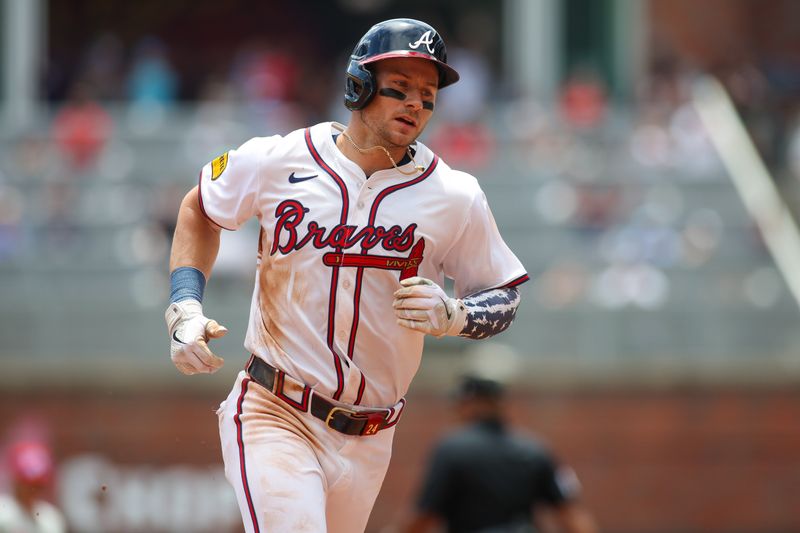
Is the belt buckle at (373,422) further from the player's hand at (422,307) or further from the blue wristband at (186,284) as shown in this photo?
the blue wristband at (186,284)

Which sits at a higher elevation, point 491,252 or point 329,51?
point 329,51

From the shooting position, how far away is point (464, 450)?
7930mm

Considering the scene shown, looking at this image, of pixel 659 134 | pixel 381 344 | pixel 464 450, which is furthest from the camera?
pixel 659 134

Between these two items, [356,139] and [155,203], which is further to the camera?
[155,203]

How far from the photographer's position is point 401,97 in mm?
4531

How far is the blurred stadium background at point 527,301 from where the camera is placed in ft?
43.7

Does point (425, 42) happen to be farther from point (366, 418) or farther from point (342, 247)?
point (366, 418)

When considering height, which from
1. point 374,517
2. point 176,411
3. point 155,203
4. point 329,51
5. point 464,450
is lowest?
point 374,517

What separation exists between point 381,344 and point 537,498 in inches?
148

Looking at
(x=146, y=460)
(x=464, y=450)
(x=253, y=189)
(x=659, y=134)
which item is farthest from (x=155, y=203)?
(x=253, y=189)

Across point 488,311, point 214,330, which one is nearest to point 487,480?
point 488,311

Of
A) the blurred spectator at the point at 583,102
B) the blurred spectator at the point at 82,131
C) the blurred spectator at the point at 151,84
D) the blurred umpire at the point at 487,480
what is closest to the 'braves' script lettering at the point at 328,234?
the blurred umpire at the point at 487,480

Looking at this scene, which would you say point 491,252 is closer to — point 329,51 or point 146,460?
point 146,460

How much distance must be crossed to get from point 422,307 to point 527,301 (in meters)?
9.44
